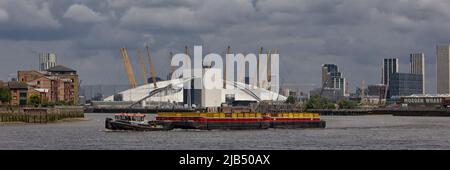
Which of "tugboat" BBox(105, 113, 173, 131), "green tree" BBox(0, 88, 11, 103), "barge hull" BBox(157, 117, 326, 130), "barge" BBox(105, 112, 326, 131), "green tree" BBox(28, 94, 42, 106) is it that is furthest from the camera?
"green tree" BBox(28, 94, 42, 106)

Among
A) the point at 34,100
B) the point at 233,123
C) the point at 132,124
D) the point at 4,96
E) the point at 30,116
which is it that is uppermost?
the point at 4,96

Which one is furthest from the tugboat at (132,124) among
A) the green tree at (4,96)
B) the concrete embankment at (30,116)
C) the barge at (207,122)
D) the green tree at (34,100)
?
the green tree at (34,100)

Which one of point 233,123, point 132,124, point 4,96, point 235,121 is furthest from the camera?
point 4,96

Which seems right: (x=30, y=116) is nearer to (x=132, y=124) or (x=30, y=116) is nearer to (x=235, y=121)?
(x=235, y=121)

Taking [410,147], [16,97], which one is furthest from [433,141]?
[16,97]

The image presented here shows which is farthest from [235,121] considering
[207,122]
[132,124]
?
[132,124]

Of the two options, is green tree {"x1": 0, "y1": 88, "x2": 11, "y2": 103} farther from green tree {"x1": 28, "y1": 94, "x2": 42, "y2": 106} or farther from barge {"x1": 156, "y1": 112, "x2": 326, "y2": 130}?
barge {"x1": 156, "y1": 112, "x2": 326, "y2": 130}

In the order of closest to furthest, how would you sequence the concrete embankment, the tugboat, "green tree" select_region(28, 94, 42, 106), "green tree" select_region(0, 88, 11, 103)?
the tugboat → the concrete embankment → "green tree" select_region(0, 88, 11, 103) → "green tree" select_region(28, 94, 42, 106)

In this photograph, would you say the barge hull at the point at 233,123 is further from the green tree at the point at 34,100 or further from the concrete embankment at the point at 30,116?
the green tree at the point at 34,100

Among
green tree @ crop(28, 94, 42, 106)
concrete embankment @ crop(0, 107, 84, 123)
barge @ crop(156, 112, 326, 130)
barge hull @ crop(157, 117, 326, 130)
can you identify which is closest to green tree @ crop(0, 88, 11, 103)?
green tree @ crop(28, 94, 42, 106)
